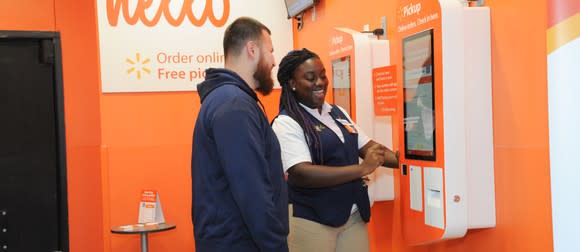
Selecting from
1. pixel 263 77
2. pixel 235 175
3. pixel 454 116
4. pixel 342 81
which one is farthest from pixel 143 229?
pixel 454 116

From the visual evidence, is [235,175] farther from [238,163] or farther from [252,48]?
[252,48]

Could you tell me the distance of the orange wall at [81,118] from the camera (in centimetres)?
545

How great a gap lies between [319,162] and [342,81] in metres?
0.88

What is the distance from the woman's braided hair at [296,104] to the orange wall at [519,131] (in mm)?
772

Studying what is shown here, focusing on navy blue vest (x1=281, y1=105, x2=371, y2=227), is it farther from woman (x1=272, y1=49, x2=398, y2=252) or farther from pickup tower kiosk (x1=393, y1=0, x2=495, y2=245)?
pickup tower kiosk (x1=393, y1=0, x2=495, y2=245)

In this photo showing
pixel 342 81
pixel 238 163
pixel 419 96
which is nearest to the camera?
pixel 238 163

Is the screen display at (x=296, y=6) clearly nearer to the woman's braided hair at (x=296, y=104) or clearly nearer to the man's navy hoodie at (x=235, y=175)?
the woman's braided hair at (x=296, y=104)

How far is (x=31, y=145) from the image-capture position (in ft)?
17.8

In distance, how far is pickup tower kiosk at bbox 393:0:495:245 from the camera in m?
2.40

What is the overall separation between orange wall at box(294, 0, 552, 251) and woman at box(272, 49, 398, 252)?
0.54m

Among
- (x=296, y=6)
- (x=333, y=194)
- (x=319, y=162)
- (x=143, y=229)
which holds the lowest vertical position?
(x=143, y=229)

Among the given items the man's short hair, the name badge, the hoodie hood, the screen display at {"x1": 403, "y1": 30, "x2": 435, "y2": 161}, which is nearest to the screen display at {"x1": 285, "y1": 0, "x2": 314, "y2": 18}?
the name badge

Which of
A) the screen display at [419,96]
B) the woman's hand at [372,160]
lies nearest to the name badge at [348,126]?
the woman's hand at [372,160]

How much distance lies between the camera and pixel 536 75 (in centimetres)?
219
